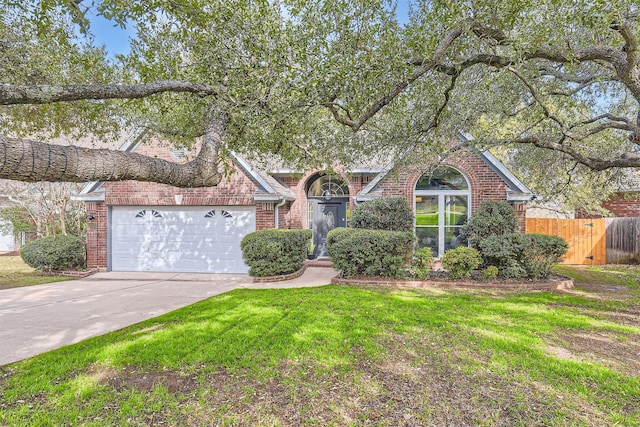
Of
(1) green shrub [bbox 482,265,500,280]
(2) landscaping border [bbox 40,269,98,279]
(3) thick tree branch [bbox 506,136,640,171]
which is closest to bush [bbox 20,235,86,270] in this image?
(2) landscaping border [bbox 40,269,98,279]

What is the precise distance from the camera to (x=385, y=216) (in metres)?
10.9

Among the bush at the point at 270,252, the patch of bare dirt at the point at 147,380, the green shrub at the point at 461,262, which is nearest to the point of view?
the patch of bare dirt at the point at 147,380

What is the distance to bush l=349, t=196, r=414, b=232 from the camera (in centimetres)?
1088

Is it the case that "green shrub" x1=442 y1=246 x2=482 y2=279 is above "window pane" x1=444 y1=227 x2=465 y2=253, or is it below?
below

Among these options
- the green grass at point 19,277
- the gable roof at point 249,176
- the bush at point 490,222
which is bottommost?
the green grass at point 19,277

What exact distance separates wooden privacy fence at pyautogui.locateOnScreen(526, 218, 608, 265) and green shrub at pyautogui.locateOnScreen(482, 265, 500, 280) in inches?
264

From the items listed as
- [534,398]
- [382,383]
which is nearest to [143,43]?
[382,383]

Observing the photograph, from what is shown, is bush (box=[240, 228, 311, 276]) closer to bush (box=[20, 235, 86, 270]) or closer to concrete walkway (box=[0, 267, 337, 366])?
concrete walkway (box=[0, 267, 337, 366])

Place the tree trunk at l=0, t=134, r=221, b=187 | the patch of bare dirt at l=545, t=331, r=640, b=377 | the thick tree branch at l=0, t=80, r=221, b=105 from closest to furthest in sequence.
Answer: the tree trunk at l=0, t=134, r=221, b=187 → the thick tree branch at l=0, t=80, r=221, b=105 → the patch of bare dirt at l=545, t=331, r=640, b=377

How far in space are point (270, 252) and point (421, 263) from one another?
4.37 m

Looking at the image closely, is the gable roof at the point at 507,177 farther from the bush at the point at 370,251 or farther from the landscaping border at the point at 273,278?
the landscaping border at the point at 273,278

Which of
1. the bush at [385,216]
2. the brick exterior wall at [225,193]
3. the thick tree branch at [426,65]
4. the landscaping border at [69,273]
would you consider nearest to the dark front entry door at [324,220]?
the brick exterior wall at [225,193]

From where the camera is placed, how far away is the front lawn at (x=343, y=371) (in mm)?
3166

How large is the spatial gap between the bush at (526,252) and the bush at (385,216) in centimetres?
252
